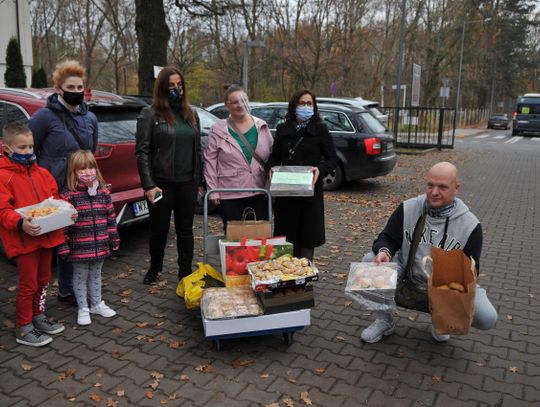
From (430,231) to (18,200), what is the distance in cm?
290

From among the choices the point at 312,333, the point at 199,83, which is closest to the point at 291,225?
the point at 312,333

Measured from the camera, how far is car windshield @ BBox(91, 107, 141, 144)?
5184mm

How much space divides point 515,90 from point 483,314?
67.1 m

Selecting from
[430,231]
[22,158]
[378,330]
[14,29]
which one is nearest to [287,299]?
[378,330]

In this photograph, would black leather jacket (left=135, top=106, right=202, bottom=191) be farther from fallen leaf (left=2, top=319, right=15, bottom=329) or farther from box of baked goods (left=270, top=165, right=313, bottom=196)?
fallen leaf (left=2, top=319, right=15, bottom=329)

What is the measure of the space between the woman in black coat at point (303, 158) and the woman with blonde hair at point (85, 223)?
1387 mm

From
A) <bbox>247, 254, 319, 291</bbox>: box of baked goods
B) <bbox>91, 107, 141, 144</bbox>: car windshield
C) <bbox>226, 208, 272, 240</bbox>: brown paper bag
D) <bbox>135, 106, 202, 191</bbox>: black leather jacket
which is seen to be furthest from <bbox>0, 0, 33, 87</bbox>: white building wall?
<bbox>247, 254, 319, 291</bbox>: box of baked goods

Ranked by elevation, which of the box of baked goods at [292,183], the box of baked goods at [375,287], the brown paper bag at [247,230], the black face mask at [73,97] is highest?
the black face mask at [73,97]

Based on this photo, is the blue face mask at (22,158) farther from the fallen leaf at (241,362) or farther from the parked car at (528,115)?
the parked car at (528,115)

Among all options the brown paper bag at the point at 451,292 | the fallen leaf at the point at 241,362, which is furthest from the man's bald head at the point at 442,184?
the fallen leaf at the point at 241,362

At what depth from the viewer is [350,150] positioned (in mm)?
10297

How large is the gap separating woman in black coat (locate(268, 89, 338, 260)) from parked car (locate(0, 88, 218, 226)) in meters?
1.76

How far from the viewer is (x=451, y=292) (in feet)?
10.2

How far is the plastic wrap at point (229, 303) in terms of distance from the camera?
3.44m
